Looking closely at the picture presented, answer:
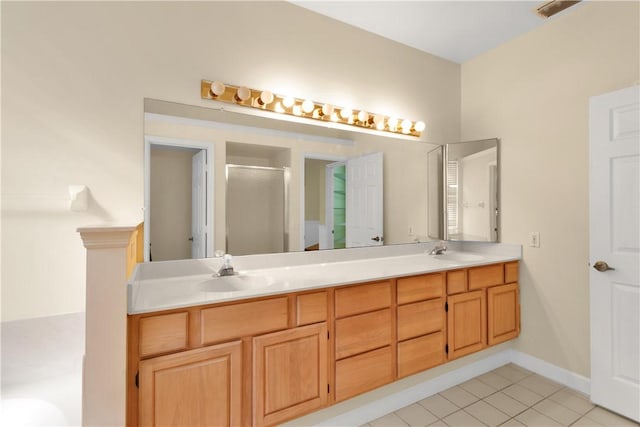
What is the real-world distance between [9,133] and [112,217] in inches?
21.1

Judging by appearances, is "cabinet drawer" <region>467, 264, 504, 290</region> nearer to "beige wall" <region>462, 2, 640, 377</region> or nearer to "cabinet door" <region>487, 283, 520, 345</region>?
"cabinet door" <region>487, 283, 520, 345</region>

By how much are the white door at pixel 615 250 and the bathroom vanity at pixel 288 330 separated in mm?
605

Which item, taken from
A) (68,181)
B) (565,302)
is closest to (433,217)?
(565,302)

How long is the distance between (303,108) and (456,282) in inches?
61.4

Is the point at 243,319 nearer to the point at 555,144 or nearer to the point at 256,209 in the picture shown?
the point at 256,209

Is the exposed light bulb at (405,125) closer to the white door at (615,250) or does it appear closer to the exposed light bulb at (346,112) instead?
the exposed light bulb at (346,112)

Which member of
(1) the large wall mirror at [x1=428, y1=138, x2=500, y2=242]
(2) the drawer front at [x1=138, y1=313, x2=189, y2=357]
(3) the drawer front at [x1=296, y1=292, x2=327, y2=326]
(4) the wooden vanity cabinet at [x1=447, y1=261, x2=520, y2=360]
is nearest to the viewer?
(2) the drawer front at [x1=138, y1=313, x2=189, y2=357]

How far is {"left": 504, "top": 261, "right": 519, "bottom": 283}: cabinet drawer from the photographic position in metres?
2.41

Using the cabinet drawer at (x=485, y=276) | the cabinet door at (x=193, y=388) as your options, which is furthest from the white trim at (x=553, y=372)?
the cabinet door at (x=193, y=388)

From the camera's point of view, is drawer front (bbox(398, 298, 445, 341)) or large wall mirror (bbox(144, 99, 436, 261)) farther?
drawer front (bbox(398, 298, 445, 341))

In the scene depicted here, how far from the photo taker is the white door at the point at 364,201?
227 cm

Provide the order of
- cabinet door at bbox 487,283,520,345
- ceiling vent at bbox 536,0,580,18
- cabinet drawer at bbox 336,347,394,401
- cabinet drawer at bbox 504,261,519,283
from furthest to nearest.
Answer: cabinet drawer at bbox 504,261,519,283 → cabinet door at bbox 487,283,520,345 → ceiling vent at bbox 536,0,580,18 → cabinet drawer at bbox 336,347,394,401

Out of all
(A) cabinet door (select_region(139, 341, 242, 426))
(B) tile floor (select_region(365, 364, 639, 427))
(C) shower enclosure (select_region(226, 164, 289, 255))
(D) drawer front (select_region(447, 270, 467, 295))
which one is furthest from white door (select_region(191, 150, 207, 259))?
(D) drawer front (select_region(447, 270, 467, 295))

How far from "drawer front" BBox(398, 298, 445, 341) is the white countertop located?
219 millimetres
